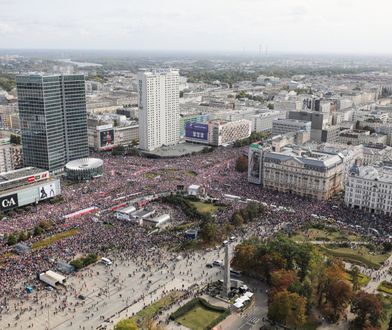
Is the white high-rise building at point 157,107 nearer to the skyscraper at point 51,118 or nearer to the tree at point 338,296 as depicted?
the skyscraper at point 51,118

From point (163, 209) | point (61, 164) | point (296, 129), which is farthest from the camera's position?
point (296, 129)

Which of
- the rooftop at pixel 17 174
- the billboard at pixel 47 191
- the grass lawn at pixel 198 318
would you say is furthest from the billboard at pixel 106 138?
the grass lawn at pixel 198 318

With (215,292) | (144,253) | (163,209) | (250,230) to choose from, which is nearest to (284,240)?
(215,292)

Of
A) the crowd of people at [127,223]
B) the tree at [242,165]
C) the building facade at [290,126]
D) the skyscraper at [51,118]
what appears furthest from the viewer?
the building facade at [290,126]

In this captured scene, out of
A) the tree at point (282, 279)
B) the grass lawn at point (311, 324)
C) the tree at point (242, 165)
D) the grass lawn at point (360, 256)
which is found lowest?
the grass lawn at point (311, 324)

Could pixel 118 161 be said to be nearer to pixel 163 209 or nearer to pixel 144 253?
pixel 163 209

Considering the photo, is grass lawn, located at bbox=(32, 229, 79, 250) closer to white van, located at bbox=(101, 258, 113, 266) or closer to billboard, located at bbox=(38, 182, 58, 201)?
white van, located at bbox=(101, 258, 113, 266)
